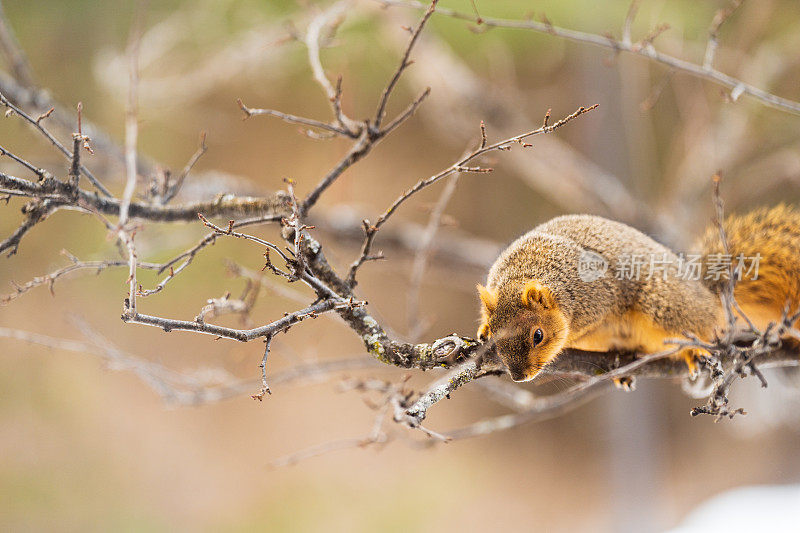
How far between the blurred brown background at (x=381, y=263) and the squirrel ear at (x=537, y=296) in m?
1.33

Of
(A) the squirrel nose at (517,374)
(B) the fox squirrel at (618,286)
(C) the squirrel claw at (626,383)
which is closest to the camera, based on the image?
(A) the squirrel nose at (517,374)

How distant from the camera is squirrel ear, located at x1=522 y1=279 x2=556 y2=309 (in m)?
0.92

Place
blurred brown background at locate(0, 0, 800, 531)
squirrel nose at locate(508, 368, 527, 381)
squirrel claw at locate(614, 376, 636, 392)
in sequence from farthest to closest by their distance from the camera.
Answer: blurred brown background at locate(0, 0, 800, 531) < squirrel claw at locate(614, 376, 636, 392) < squirrel nose at locate(508, 368, 527, 381)

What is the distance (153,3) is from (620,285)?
230cm

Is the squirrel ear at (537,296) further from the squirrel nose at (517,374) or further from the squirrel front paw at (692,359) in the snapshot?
the squirrel front paw at (692,359)

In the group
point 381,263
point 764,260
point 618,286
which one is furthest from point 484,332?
point 381,263

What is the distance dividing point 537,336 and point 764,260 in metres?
0.54

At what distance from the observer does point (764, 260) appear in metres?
1.13

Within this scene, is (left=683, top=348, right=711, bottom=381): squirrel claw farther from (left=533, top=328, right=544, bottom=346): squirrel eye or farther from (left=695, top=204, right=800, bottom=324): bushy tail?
(left=533, top=328, right=544, bottom=346): squirrel eye

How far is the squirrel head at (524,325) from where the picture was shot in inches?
33.4

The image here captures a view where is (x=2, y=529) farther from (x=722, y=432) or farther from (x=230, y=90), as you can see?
(x=722, y=432)

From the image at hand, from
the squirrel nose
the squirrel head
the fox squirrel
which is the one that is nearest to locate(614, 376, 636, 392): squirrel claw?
the fox squirrel

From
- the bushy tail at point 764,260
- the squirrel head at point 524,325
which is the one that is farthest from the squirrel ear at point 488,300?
the bushy tail at point 764,260

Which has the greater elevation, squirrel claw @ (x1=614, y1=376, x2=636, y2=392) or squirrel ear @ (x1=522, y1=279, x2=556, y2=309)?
squirrel ear @ (x1=522, y1=279, x2=556, y2=309)
